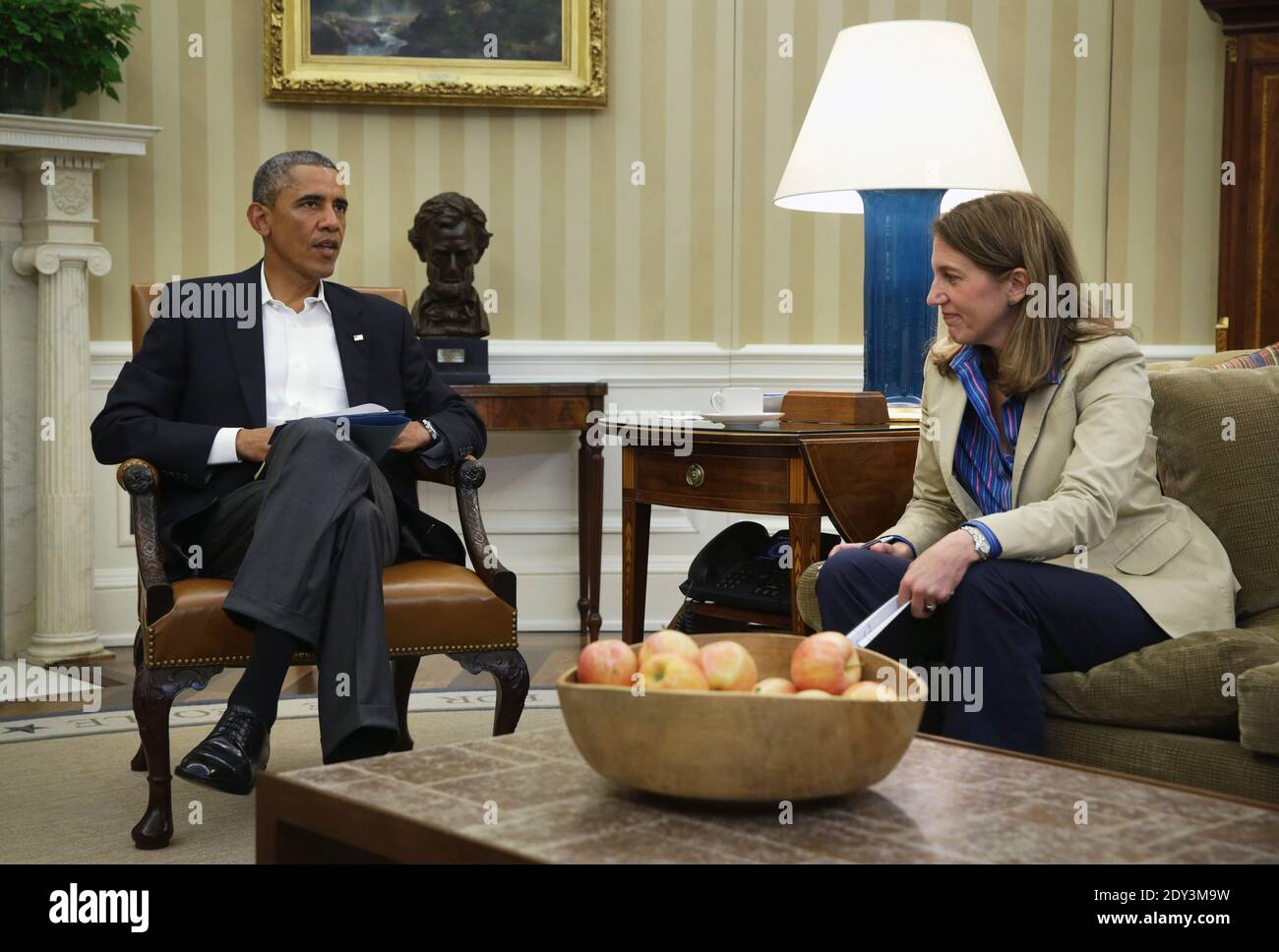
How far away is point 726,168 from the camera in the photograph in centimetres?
489

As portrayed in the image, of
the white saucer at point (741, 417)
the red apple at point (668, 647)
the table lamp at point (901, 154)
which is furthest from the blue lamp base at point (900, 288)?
the red apple at point (668, 647)

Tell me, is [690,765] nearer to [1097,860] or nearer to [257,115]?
[1097,860]

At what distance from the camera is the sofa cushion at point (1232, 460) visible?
2385mm

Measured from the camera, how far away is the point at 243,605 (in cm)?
255

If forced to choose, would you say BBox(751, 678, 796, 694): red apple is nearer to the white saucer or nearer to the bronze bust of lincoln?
the white saucer

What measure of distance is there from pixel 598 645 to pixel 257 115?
3.72 meters

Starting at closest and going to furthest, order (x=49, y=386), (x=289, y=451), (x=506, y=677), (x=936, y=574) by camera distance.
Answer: (x=936, y=574) < (x=289, y=451) < (x=506, y=677) < (x=49, y=386)

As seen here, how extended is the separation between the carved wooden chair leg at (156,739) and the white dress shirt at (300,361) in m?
0.73

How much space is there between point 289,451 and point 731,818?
159 centimetres

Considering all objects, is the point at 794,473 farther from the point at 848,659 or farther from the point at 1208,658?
the point at 848,659

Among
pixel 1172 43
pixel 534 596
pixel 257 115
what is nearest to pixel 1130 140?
pixel 1172 43

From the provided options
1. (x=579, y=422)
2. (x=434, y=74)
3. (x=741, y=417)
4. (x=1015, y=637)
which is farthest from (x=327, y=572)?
(x=434, y=74)

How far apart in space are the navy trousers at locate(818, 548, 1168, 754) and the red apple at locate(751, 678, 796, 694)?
70 cm

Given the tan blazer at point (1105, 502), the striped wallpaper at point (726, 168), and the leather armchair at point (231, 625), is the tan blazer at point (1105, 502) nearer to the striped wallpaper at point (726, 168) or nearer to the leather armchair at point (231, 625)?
the leather armchair at point (231, 625)
